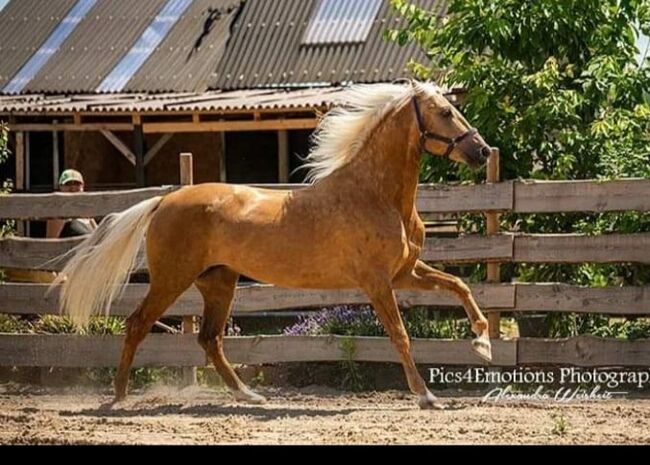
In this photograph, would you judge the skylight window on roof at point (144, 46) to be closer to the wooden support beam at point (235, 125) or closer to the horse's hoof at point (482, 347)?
the wooden support beam at point (235, 125)

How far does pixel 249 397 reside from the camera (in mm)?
8711

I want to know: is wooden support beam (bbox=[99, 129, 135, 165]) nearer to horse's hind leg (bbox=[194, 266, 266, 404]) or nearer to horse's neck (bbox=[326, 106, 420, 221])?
horse's hind leg (bbox=[194, 266, 266, 404])

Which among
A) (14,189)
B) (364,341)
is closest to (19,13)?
(14,189)

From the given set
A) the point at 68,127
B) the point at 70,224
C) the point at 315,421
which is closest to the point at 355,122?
the point at 315,421

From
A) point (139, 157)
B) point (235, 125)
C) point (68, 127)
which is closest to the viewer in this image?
point (235, 125)

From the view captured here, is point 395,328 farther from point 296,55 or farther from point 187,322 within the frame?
point 296,55

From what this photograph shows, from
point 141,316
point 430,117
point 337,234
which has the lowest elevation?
point 141,316

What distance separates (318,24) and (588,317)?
9.43 m

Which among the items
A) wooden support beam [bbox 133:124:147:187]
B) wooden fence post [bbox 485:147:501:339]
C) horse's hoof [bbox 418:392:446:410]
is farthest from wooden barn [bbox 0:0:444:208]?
horse's hoof [bbox 418:392:446:410]

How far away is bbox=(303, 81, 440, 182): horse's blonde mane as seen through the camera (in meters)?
8.52

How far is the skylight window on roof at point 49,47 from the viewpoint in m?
18.5

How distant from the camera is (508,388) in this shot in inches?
362

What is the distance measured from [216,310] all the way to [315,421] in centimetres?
149

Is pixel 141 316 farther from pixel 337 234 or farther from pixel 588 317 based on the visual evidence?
pixel 588 317
